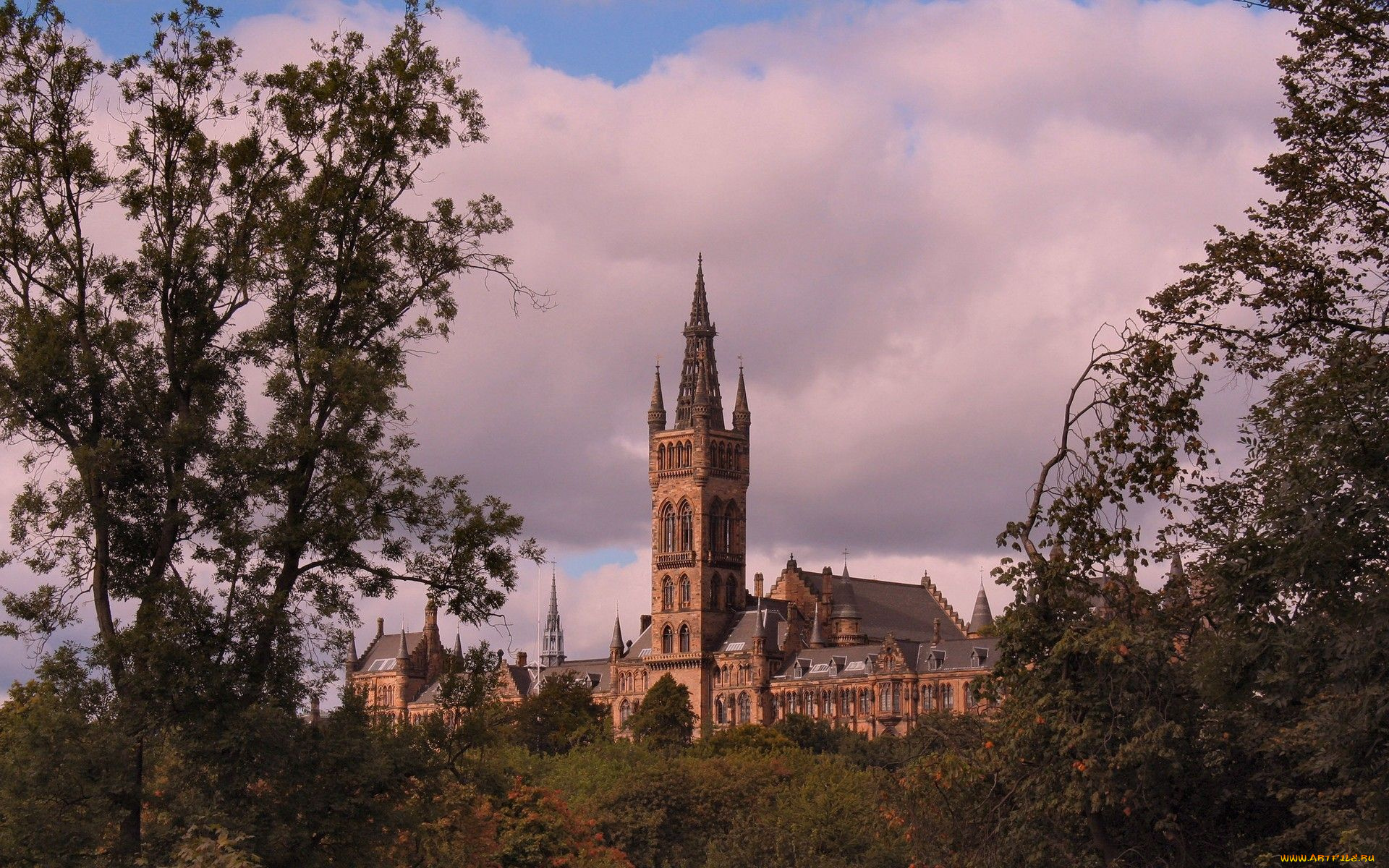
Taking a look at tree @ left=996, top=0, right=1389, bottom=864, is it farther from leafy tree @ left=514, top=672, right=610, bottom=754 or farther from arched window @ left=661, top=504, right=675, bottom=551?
arched window @ left=661, top=504, right=675, bottom=551

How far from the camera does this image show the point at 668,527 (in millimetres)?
166250

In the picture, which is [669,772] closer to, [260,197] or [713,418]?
[260,197]

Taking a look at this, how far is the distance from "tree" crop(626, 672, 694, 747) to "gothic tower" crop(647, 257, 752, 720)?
8.09 metres

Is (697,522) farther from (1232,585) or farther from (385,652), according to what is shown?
(1232,585)

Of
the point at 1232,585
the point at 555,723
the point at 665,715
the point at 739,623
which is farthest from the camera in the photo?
the point at 739,623

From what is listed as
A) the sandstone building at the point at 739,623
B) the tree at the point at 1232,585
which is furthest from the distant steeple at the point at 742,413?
the tree at the point at 1232,585

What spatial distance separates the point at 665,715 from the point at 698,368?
3872cm

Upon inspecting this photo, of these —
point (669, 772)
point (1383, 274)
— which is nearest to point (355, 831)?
point (1383, 274)

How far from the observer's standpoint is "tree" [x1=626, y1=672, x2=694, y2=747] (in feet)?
471

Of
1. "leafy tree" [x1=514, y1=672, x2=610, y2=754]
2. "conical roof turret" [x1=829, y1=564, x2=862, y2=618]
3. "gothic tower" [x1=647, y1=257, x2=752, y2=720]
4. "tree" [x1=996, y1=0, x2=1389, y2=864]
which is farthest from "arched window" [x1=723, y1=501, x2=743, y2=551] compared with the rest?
"tree" [x1=996, y1=0, x2=1389, y2=864]

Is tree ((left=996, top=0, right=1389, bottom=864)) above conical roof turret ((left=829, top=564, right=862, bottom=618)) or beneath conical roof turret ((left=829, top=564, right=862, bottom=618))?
beneath

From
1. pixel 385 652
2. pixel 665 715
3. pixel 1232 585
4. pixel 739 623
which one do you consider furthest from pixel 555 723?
pixel 1232 585

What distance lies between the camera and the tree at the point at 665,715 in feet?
471

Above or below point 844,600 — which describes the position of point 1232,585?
below
